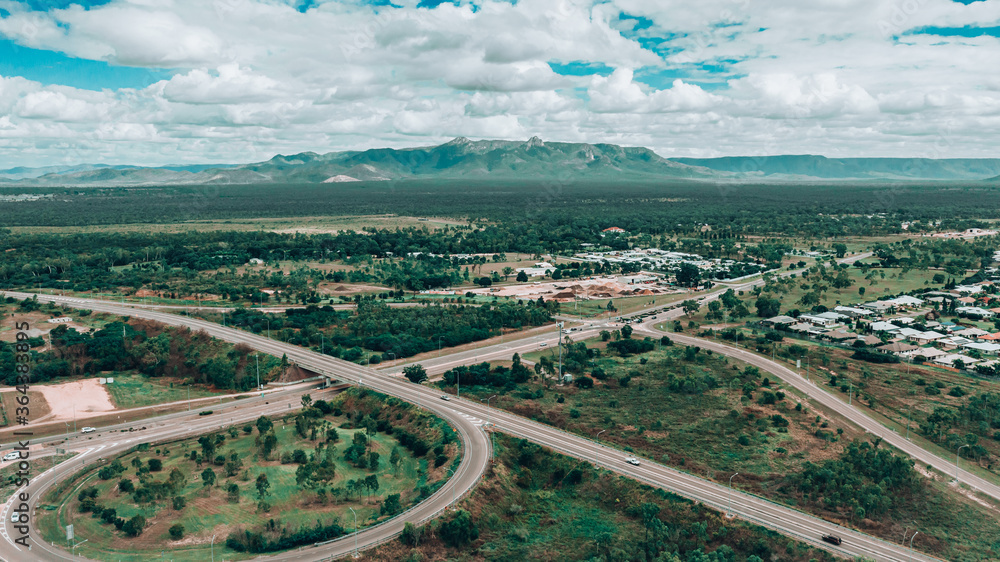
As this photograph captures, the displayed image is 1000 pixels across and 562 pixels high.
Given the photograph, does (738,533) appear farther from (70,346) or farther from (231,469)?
(70,346)

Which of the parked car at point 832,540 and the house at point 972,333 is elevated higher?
the house at point 972,333

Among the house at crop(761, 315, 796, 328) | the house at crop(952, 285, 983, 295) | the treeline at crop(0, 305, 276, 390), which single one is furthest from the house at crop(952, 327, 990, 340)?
the treeline at crop(0, 305, 276, 390)

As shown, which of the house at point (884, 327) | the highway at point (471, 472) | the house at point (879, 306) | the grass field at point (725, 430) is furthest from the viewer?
the house at point (879, 306)

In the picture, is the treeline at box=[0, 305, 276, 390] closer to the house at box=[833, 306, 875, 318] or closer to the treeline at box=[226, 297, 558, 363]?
the treeline at box=[226, 297, 558, 363]

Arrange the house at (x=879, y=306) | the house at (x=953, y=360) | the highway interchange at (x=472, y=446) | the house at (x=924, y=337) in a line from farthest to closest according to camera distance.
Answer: the house at (x=879, y=306) < the house at (x=924, y=337) < the house at (x=953, y=360) < the highway interchange at (x=472, y=446)

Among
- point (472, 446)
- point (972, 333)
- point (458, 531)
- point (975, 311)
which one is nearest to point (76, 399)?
point (472, 446)

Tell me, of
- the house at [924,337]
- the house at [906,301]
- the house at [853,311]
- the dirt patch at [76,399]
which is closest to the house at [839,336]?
the house at [924,337]
